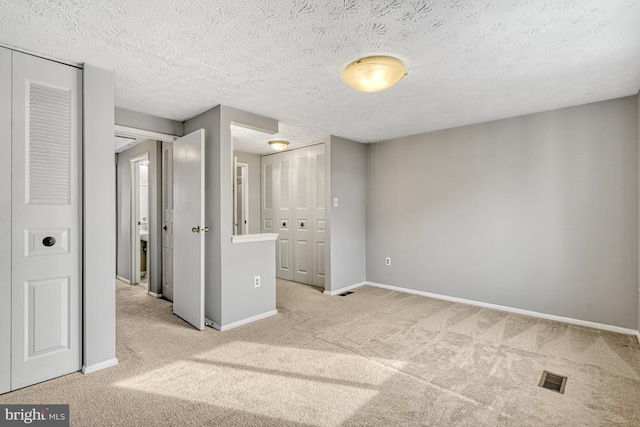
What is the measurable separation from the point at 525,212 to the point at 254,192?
13.6 feet

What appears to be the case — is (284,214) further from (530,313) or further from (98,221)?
(530,313)

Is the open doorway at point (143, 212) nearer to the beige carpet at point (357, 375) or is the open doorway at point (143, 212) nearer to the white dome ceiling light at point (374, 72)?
the beige carpet at point (357, 375)

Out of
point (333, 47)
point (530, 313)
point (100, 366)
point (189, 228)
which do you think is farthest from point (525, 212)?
point (100, 366)

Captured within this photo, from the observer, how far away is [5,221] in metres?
2.02

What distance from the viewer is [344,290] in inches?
184

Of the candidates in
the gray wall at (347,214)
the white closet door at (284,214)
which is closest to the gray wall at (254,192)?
the white closet door at (284,214)

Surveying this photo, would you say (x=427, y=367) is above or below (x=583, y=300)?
below

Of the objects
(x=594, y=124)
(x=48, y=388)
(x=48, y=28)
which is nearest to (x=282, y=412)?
(x=48, y=388)

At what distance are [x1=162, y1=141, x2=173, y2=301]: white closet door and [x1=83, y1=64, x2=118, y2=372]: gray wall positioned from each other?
1.81 metres

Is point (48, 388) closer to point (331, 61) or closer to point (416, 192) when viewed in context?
point (331, 61)

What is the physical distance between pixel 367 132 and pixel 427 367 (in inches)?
117

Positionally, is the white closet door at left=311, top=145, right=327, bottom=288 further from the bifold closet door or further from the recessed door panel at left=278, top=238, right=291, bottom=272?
the recessed door panel at left=278, top=238, right=291, bottom=272

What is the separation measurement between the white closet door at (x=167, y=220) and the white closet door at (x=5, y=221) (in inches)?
84.4

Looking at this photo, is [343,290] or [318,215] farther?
[318,215]
